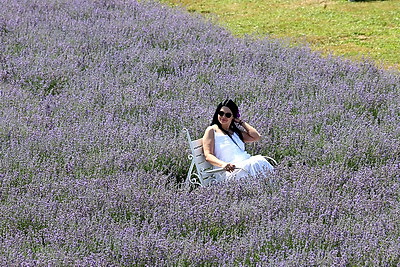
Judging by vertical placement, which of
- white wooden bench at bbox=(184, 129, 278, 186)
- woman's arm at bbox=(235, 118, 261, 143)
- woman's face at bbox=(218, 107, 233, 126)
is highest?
woman's face at bbox=(218, 107, 233, 126)

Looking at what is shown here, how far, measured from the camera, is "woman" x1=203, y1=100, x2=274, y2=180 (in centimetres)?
492

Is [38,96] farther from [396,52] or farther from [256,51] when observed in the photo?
[396,52]

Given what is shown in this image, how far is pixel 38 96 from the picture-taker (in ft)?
20.6

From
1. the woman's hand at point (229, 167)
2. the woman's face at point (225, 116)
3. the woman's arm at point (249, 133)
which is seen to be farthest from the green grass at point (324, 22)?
the woman's hand at point (229, 167)

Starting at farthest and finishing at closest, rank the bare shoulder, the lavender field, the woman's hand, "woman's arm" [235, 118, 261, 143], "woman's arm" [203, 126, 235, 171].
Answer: "woman's arm" [235, 118, 261, 143] → the bare shoulder → "woman's arm" [203, 126, 235, 171] → the woman's hand → the lavender field

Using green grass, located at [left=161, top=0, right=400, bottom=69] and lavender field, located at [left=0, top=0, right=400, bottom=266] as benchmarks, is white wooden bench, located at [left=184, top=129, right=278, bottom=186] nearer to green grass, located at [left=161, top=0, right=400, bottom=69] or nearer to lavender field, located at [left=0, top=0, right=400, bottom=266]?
lavender field, located at [left=0, top=0, right=400, bottom=266]

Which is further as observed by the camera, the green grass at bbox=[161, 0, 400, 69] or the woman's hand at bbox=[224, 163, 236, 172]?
the green grass at bbox=[161, 0, 400, 69]

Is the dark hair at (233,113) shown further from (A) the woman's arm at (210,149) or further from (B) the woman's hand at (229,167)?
(B) the woman's hand at (229,167)

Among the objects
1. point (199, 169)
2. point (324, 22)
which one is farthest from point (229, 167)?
point (324, 22)

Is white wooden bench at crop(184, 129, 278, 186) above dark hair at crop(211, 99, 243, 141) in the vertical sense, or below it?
below

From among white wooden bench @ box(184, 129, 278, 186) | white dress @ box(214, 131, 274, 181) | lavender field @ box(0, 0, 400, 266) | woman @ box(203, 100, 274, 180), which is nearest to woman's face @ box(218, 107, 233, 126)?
woman @ box(203, 100, 274, 180)

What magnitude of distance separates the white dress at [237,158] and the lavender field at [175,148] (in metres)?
0.20

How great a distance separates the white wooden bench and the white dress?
8 cm

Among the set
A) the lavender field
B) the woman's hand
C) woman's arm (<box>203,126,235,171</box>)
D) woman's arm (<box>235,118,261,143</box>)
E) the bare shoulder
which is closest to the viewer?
the lavender field
